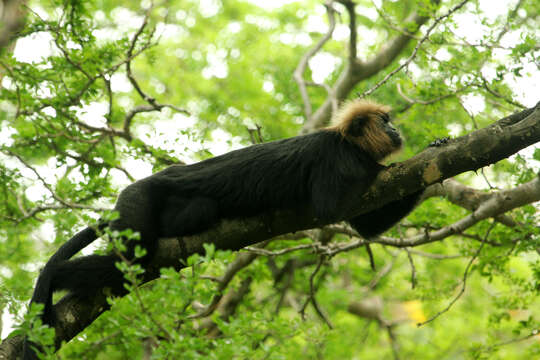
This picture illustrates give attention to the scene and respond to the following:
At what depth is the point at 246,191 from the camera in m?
4.54

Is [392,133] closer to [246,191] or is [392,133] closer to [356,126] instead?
[356,126]

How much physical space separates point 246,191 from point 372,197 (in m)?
1.07

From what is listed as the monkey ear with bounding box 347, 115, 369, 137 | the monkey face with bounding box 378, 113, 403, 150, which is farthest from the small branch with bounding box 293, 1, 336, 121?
the monkey ear with bounding box 347, 115, 369, 137

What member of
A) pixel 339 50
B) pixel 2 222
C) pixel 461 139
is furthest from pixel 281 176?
pixel 339 50

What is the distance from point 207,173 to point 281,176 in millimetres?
671

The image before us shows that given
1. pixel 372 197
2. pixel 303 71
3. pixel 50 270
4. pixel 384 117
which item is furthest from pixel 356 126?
pixel 303 71

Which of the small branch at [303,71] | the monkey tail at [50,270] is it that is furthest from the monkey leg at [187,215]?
the small branch at [303,71]

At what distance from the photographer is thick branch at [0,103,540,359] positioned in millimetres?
3686

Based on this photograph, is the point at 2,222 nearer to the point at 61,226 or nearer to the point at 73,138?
the point at 61,226

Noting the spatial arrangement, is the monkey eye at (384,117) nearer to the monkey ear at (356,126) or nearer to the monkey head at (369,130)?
the monkey head at (369,130)

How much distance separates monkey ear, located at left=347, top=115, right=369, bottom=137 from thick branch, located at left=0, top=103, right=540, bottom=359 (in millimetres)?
829

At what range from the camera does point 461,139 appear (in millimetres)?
3844

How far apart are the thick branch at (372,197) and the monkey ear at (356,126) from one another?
83 cm

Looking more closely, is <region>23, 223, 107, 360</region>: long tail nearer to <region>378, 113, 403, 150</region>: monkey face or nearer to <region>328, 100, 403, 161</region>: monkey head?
<region>328, 100, 403, 161</region>: monkey head
